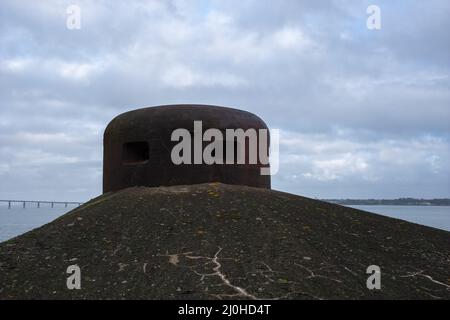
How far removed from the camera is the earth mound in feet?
18.5

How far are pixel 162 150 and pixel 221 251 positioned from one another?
3.85 metres

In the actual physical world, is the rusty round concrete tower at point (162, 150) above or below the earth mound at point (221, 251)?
above

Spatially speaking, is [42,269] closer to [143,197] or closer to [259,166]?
[143,197]

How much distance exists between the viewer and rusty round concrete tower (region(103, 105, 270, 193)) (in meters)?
9.83

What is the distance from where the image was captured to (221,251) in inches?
258

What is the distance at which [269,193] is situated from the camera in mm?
9469

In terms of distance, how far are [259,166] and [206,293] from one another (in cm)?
569

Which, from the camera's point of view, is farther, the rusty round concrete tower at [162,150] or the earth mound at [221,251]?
the rusty round concrete tower at [162,150]

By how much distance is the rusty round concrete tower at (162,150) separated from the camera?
32.2ft

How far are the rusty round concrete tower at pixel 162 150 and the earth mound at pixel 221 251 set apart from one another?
0.69m

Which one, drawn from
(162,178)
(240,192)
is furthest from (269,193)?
(162,178)

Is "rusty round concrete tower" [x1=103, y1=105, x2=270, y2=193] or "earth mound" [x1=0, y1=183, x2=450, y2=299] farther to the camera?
"rusty round concrete tower" [x1=103, y1=105, x2=270, y2=193]

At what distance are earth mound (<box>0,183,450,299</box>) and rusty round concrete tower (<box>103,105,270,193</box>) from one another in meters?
0.69

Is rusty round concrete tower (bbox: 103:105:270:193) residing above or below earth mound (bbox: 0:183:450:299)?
above
